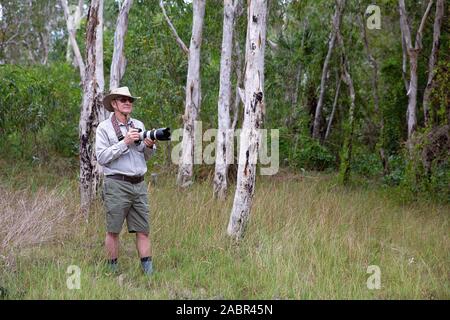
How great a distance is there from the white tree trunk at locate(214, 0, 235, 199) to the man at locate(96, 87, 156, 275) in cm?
367

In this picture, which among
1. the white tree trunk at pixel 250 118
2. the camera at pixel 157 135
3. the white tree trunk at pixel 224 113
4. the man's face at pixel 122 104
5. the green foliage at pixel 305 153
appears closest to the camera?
the camera at pixel 157 135

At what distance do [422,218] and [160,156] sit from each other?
20.6ft

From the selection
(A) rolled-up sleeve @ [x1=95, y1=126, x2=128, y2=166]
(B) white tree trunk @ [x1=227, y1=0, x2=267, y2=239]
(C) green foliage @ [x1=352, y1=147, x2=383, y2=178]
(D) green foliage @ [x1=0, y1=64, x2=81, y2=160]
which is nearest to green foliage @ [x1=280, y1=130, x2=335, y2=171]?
(C) green foliage @ [x1=352, y1=147, x2=383, y2=178]

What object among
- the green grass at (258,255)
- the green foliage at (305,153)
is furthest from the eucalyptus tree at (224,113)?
the green foliage at (305,153)

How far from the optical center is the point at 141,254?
5809 millimetres

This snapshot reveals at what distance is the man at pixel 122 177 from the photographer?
5.66m

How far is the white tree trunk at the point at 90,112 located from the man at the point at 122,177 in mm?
2259

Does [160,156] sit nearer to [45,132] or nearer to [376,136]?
[45,132]

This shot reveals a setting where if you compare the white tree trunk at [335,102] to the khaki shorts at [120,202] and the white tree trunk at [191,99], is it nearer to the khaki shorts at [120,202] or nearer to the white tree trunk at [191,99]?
the white tree trunk at [191,99]

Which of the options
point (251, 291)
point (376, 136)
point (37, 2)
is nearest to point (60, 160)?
point (251, 291)

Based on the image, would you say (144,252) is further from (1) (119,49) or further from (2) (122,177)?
(1) (119,49)

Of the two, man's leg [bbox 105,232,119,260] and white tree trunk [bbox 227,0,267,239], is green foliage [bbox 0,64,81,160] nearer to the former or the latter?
white tree trunk [bbox 227,0,267,239]
